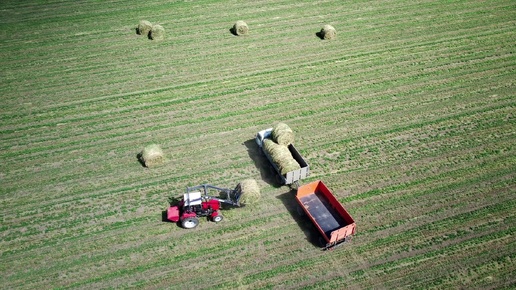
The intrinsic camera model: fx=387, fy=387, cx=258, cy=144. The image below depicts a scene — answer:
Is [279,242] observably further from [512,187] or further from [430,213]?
[512,187]

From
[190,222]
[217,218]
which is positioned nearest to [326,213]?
[217,218]

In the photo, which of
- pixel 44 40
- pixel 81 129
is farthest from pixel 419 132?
pixel 44 40

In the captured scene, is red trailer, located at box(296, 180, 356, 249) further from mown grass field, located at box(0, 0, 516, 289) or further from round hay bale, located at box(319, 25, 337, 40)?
round hay bale, located at box(319, 25, 337, 40)

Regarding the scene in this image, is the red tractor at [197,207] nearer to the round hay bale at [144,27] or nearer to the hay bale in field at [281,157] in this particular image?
the hay bale in field at [281,157]

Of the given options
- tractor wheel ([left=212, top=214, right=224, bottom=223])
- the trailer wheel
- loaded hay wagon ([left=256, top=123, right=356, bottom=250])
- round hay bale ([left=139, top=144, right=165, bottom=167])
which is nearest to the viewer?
loaded hay wagon ([left=256, top=123, right=356, bottom=250])

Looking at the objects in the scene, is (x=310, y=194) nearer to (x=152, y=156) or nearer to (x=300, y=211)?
(x=300, y=211)

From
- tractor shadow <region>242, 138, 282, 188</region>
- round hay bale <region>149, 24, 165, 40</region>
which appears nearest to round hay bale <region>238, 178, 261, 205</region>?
tractor shadow <region>242, 138, 282, 188</region>
